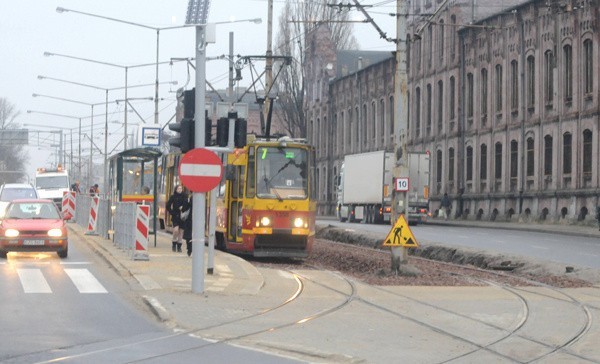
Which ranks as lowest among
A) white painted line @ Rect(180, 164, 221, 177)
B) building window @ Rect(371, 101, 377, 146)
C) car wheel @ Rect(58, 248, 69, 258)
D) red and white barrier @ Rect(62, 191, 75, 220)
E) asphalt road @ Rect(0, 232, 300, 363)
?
asphalt road @ Rect(0, 232, 300, 363)

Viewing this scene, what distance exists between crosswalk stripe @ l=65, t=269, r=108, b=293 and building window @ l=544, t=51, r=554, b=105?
37.9 m

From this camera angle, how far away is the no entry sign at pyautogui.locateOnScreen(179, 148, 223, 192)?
17.7 meters

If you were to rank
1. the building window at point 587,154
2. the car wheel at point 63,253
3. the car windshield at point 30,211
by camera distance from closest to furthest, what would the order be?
the car wheel at point 63,253 → the car windshield at point 30,211 → the building window at point 587,154

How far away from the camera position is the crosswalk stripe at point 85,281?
62.2 ft

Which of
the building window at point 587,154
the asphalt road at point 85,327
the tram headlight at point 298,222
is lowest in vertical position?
the asphalt road at point 85,327

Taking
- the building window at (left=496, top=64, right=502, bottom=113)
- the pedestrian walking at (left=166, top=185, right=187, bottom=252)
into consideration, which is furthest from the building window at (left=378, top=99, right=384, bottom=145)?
the pedestrian walking at (left=166, top=185, right=187, bottom=252)

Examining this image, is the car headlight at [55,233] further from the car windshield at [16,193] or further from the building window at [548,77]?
the building window at [548,77]

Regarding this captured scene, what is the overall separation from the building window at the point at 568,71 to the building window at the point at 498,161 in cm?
850

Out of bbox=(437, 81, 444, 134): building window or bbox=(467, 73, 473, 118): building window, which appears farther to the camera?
bbox=(437, 81, 444, 134): building window

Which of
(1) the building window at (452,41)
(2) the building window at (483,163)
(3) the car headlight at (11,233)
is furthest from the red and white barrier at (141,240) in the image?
(1) the building window at (452,41)

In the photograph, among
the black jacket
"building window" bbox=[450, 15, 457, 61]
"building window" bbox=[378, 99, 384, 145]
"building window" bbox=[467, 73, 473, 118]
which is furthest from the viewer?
"building window" bbox=[378, 99, 384, 145]

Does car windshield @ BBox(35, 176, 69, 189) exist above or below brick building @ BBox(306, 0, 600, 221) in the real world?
below

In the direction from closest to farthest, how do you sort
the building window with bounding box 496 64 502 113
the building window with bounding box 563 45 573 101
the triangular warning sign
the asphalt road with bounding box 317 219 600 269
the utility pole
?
the triangular warning sign < the utility pole < the asphalt road with bounding box 317 219 600 269 < the building window with bounding box 563 45 573 101 < the building window with bounding box 496 64 502 113

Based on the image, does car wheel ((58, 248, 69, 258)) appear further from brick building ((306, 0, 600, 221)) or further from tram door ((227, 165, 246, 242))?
brick building ((306, 0, 600, 221))
